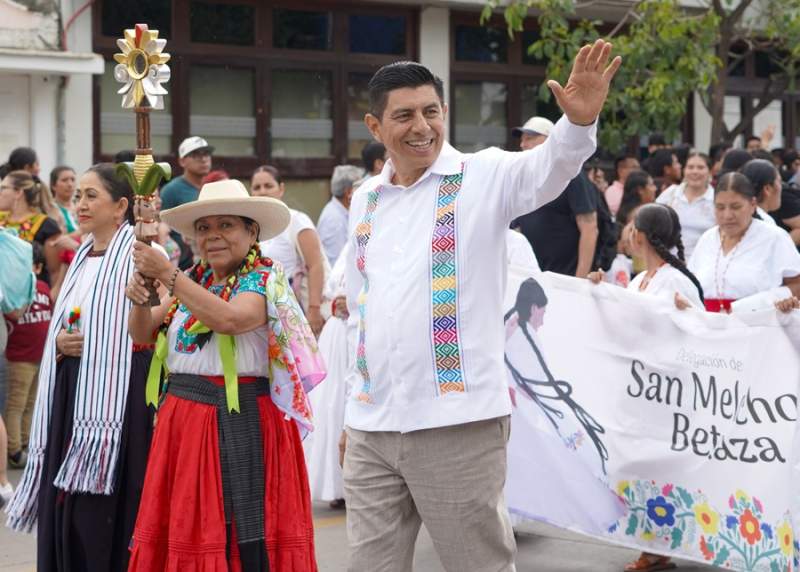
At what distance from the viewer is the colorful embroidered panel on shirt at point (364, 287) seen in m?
4.36

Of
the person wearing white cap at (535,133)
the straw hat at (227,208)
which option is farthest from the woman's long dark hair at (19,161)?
the straw hat at (227,208)

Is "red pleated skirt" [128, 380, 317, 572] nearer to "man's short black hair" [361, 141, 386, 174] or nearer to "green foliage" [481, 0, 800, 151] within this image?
"man's short black hair" [361, 141, 386, 174]

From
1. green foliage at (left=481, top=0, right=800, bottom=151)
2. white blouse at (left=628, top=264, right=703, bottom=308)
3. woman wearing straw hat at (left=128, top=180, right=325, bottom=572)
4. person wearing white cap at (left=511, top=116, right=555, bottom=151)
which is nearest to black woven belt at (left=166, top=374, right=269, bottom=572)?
woman wearing straw hat at (left=128, top=180, right=325, bottom=572)

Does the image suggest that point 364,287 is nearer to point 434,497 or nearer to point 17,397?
point 434,497

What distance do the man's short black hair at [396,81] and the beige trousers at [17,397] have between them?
5.77 metres

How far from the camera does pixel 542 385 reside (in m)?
6.67

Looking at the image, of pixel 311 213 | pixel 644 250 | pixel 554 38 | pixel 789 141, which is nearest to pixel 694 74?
pixel 554 38

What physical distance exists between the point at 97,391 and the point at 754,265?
151 inches

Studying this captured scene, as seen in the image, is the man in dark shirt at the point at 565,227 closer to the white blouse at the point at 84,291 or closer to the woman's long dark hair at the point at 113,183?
the woman's long dark hair at the point at 113,183

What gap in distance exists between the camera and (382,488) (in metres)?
→ 4.34

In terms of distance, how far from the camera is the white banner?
588 centimetres

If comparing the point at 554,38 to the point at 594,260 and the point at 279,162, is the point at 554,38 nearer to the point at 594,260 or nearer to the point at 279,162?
the point at 279,162

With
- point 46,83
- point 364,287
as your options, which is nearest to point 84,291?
point 364,287

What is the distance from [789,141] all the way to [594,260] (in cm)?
1420
